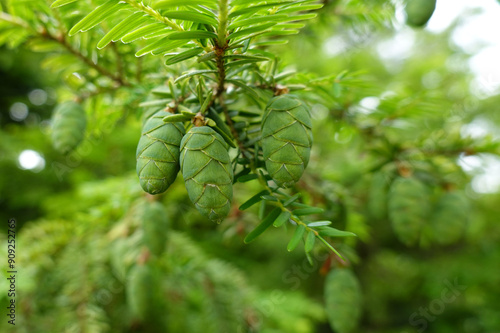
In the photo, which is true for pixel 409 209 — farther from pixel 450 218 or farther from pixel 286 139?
pixel 286 139

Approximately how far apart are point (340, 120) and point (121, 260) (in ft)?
2.96

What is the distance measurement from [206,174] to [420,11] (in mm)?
698

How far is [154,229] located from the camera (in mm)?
1048

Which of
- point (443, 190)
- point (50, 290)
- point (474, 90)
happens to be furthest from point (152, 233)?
point (474, 90)

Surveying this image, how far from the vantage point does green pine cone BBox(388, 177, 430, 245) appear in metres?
1.00

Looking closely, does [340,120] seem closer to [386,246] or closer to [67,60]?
[67,60]

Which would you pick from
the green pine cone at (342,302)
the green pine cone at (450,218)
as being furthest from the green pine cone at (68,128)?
the green pine cone at (450,218)

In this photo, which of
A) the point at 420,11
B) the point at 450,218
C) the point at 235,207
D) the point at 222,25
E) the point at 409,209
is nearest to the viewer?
the point at 222,25

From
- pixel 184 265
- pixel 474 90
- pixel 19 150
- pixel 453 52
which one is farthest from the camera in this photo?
pixel 453 52

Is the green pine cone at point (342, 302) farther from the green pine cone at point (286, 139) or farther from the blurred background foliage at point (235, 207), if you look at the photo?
the green pine cone at point (286, 139)

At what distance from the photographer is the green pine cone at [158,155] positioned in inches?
21.7

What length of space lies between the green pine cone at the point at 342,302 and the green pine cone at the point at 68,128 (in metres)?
0.84

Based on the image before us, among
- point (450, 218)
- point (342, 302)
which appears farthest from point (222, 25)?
point (450, 218)

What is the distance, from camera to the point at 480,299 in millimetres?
2768
